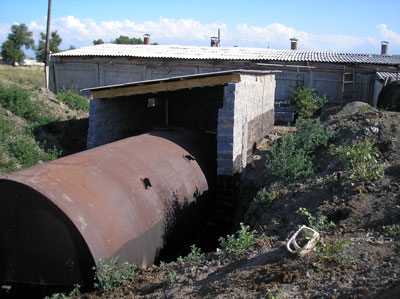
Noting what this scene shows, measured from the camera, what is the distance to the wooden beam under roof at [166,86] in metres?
8.42

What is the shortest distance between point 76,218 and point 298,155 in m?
4.70

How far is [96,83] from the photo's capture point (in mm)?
19844

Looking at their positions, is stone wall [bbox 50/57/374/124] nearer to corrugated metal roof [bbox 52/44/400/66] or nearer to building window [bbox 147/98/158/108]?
corrugated metal roof [bbox 52/44/400/66]

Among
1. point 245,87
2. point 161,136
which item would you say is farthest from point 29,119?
point 245,87

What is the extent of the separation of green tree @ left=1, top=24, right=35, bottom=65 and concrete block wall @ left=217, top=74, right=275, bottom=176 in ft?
130

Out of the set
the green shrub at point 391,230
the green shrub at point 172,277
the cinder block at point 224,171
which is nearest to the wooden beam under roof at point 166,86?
the cinder block at point 224,171

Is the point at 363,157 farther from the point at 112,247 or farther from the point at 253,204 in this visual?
the point at 112,247

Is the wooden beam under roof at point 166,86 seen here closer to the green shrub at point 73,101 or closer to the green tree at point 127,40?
the green shrub at point 73,101

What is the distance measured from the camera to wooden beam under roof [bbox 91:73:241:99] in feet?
27.6

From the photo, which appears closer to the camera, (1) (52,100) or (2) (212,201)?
(2) (212,201)

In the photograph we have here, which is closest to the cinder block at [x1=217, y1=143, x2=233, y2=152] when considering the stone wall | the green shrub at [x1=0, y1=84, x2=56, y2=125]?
the green shrub at [x1=0, y1=84, x2=56, y2=125]

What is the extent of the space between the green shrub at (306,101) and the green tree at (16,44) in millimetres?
35986

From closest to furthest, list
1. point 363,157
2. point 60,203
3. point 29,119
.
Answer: point 60,203 < point 363,157 < point 29,119

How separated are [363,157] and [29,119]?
358 inches
